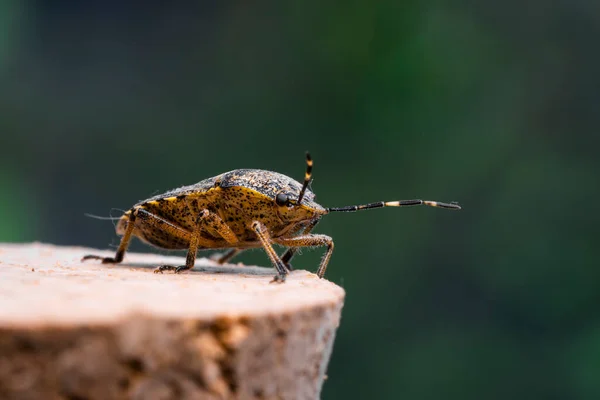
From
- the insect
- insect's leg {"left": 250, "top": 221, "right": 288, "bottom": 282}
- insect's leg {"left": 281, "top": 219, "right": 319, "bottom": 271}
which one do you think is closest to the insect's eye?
the insect

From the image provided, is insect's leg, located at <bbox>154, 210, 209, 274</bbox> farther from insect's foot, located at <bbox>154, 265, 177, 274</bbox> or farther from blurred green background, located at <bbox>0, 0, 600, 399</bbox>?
blurred green background, located at <bbox>0, 0, 600, 399</bbox>

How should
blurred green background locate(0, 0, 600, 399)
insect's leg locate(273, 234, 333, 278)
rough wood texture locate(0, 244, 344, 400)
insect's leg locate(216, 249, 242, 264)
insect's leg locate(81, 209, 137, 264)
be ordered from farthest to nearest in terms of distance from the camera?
blurred green background locate(0, 0, 600, 399) < insect's leg locate(216, 249, 242, 264) < insect's leg locate(81, 209, 137, 264) < insect's leg locate(273, 234, 333, 278) < rough wood texture locate(0, 244, 344, 400)

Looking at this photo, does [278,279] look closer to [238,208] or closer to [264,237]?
[264,237]

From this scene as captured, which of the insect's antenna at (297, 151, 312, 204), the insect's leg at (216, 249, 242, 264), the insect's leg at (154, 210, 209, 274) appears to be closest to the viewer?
the insect's antenna at (297, 151, 312, 204)

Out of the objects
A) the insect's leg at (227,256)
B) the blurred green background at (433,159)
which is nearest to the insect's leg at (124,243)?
the insect's leg at (227,256)

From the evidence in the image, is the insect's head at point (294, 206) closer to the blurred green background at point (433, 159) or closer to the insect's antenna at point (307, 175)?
the insect's antenna at point (307, 175)

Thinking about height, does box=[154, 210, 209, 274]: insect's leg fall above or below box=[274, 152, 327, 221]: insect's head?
below

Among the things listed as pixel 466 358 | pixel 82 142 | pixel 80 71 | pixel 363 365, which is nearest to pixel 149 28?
pixel 80 71
